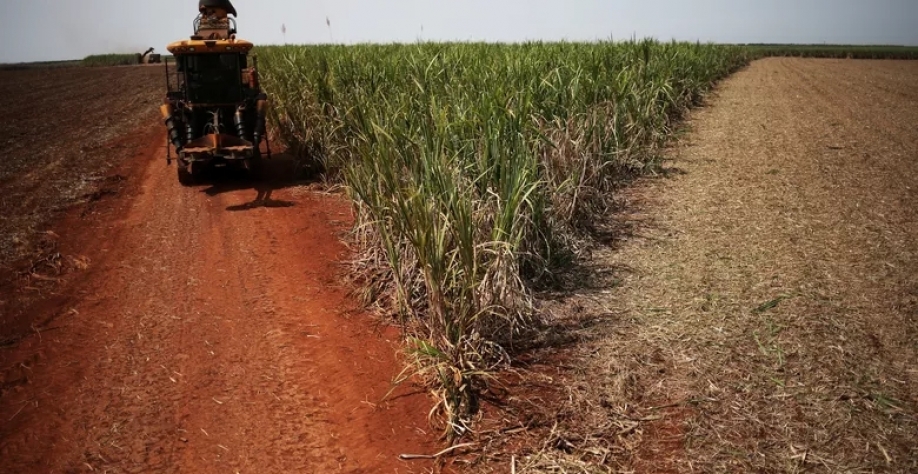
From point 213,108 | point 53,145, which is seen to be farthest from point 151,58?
point 213,108

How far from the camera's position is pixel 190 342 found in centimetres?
428

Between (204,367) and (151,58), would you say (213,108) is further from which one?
(151,58)

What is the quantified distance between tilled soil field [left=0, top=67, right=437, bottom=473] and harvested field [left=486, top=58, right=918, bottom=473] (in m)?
1.09

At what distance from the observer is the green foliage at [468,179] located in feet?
12.4

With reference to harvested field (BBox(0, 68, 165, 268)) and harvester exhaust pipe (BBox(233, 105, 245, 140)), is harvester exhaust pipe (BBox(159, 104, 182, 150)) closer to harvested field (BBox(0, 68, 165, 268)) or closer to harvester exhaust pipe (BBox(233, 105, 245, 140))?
harvester exhaust pipe (BBox(233, 105, 245, 140))

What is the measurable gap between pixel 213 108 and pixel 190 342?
17.0 feet

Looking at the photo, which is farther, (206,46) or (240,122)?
(240,122)

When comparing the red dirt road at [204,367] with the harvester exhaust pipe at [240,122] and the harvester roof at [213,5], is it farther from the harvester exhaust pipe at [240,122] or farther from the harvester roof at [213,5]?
the harvester roof at [213,5]

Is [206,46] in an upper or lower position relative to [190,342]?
upper

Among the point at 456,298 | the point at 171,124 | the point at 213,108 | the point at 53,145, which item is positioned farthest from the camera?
the point at 53,145

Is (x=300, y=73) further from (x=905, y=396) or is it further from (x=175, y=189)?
(x=905, y=396)

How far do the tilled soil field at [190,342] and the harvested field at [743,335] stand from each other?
1094 millimetres

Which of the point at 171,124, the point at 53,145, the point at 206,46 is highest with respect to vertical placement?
the point at 206,46

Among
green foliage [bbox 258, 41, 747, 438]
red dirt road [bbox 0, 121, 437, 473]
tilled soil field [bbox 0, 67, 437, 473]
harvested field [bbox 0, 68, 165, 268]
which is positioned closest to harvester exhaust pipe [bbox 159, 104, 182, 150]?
tilled soil field [bbox 0, 67, 437, 473]
